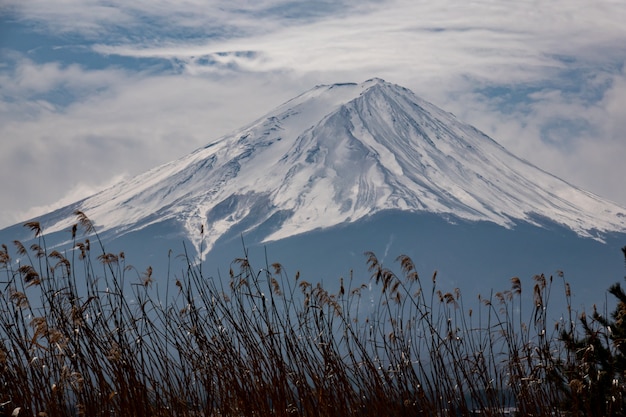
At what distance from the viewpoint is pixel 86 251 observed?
182 inches

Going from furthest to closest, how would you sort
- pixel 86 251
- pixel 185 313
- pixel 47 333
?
pixel 185 313 → pixel 86 251 → pixel 47 333

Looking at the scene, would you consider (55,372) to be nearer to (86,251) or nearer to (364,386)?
(86,251)

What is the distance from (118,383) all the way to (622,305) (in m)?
2.49

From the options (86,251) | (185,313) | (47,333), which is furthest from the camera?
(185,313)

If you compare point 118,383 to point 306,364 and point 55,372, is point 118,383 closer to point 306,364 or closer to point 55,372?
point 55,372

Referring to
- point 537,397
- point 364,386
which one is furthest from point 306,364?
point 537,397

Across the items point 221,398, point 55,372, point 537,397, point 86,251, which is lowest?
point 537,397

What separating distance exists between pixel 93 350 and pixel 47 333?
1.17 feet

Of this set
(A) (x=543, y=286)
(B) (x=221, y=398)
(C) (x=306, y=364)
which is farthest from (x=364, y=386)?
(A) (x=543, y=286)

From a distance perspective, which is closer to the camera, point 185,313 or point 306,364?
point 306,364

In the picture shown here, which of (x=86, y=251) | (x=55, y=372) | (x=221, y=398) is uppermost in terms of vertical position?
(x=86, y=251)

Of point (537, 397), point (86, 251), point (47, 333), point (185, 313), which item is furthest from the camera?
point (185, 313)

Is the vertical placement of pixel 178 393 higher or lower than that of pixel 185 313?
lower

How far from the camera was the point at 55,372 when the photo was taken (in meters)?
4.27
